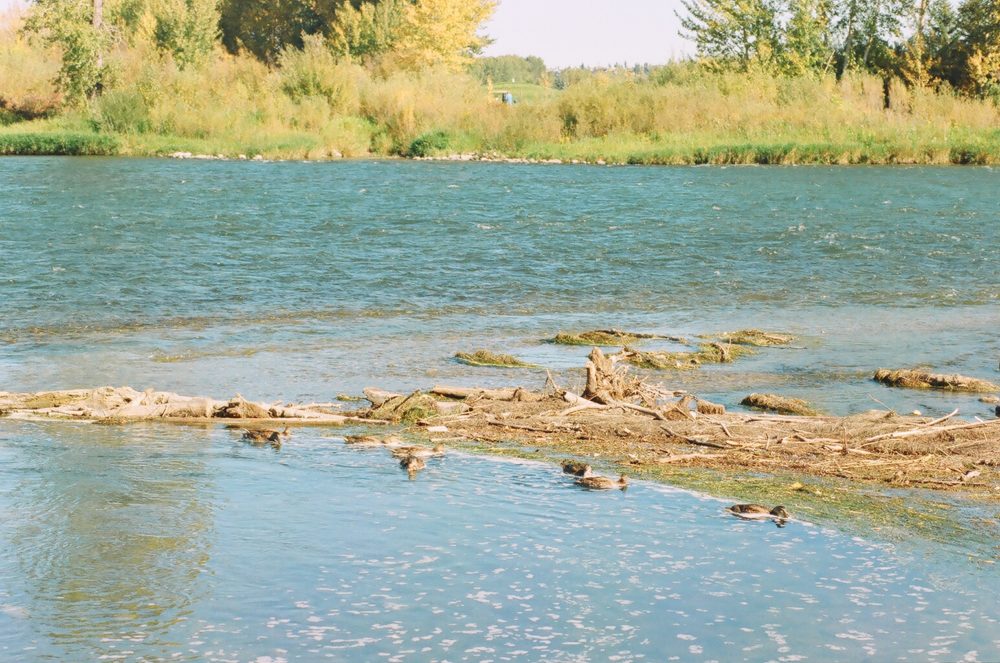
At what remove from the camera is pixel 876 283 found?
68.7ft

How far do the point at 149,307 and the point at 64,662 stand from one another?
12531mm

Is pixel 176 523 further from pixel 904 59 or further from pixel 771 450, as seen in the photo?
pixel 904 59

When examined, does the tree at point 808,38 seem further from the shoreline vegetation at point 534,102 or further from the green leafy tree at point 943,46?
the green leafy tree at point 943,46

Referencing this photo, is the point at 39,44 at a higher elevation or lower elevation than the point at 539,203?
higher

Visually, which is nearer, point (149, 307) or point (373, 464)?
point (373, 464)

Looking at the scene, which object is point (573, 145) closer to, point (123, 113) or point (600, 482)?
point (123, 113)

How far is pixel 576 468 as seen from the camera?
334 inches

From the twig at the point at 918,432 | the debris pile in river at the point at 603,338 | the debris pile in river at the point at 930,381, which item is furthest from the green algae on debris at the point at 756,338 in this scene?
the twig at the point at 918,432

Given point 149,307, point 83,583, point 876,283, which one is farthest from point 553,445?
point 876,283

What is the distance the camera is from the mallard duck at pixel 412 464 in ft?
28.0

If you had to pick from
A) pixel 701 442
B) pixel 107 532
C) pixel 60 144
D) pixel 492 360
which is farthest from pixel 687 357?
pixel 60 144

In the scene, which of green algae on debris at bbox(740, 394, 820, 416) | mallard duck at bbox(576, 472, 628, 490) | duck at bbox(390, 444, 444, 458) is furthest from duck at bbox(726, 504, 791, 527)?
green algae on debris at bbox(740, 394, 820, 416)

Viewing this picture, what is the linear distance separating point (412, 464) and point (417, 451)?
440mm

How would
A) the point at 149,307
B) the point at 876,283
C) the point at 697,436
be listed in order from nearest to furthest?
1. the point at 697,436
2. the point at 149,307
3. the point at 876,283
